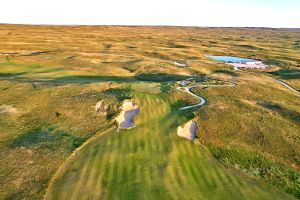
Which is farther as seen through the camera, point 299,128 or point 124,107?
point 124,107

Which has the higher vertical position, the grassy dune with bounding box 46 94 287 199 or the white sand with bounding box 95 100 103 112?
the white sand with bounding box 95 100 103 112

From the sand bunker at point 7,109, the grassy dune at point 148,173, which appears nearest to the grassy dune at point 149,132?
the grassy dune at point 148,173

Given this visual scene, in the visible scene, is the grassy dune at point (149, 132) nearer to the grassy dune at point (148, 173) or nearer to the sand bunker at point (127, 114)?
the grassy dune at point (148, 173)

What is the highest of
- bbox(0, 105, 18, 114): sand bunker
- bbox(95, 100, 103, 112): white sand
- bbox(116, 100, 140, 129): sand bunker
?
bbox(0, 105, 18, 114): sand bunker

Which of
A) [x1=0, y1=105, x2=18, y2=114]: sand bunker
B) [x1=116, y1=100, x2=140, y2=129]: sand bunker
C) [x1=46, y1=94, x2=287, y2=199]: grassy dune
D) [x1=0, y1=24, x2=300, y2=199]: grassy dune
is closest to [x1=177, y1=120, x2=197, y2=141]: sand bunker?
[x1=0, y1=24, x2=300, y2=199]: grassy dune

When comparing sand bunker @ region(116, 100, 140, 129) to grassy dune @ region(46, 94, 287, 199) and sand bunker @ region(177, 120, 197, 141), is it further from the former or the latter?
sand bunker @ region(177, 120, 197, 141)

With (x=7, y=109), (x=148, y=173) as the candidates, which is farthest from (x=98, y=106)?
(x=148, y=173)

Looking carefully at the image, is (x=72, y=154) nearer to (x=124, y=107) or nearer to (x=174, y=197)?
(x=174, y=197)

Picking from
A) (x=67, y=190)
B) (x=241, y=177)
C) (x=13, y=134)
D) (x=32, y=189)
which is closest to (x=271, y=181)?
(x=241, y=177)
